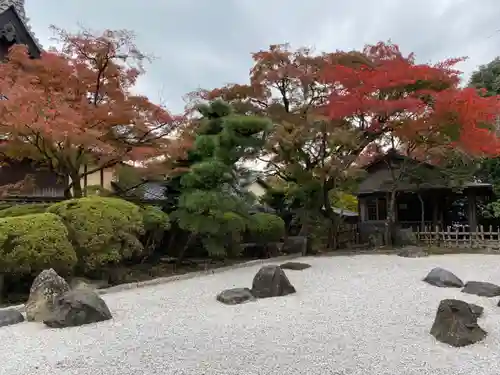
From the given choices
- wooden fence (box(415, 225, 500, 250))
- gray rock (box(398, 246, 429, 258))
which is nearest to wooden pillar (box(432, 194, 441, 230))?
wooden fence (box(415, 225, 500, 250))

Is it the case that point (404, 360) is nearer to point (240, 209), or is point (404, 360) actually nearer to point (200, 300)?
point (200, 300)

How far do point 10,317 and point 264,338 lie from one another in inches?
146

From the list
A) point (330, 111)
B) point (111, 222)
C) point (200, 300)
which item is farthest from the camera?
point (330, 111)

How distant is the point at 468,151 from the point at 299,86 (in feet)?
19.0

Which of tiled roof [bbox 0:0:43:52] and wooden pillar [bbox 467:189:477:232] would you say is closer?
tiled roof [bbox 0:0:43:52]

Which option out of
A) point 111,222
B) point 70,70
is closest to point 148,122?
point 70,70

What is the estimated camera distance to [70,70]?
31.8ft

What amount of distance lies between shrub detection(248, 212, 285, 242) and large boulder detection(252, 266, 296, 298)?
490cm

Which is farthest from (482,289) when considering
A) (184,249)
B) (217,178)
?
(184,249)

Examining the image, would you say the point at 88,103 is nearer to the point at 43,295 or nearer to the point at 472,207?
the point at 43,295

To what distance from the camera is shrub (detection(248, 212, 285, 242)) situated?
12703 millimetres

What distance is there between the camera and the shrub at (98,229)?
7.80 metres

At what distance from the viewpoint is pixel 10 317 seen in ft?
19.2

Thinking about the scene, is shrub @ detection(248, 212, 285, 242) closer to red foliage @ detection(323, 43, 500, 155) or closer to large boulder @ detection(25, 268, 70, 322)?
red foliage @ detection(323, 43, 500, 155)
